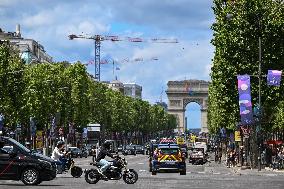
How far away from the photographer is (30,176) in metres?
36.8

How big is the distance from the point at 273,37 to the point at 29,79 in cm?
3866

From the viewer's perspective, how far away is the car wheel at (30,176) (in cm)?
3675

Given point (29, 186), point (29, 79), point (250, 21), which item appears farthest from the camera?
point (29, 79)

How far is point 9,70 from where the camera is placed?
84.1 m

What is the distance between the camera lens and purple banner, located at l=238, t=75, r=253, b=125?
194 ft

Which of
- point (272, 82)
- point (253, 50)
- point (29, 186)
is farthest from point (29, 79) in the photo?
point (29, 186)

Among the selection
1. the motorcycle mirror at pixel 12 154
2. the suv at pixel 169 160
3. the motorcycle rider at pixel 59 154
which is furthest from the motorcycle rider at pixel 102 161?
the suv at pixel 169 160

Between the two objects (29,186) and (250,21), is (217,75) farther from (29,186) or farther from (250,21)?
(29,186)

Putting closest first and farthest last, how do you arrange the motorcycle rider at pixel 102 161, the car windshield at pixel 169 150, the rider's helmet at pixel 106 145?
1. the rider's helmet at pixel 106 145
2. the motorcycle rider at pixel 102 161
3. the car windshield at pixel 169 150

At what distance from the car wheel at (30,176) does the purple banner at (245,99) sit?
983 inches

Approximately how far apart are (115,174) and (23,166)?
460 cm

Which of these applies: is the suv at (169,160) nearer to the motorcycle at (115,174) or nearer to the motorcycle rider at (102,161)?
the motorcycle at (115,174)

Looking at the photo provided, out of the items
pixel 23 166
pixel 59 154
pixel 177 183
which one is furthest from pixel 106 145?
pixel 59 154

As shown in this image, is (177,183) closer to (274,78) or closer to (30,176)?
(30,176)
